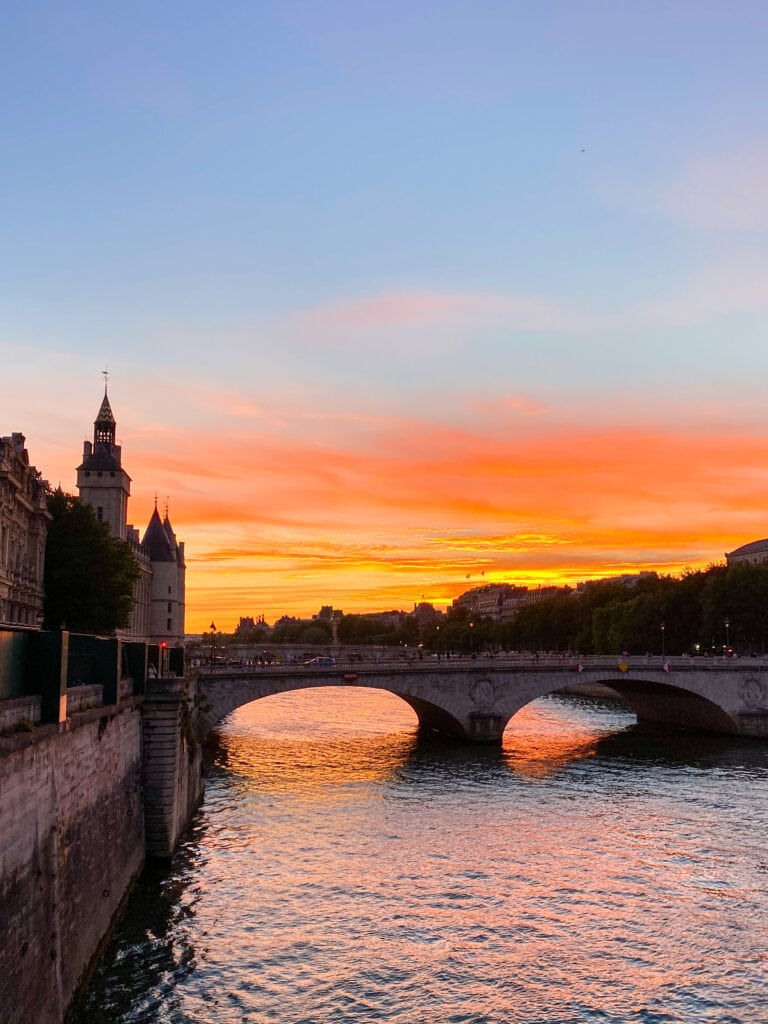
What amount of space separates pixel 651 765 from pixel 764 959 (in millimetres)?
33716

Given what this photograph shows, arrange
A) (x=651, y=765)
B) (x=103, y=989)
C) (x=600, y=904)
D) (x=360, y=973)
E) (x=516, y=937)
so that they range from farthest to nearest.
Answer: (x=651, y=765) → (x=600, y=904) → (x=516, y=937) → (x=360, y=973) → (x=103, y=989)

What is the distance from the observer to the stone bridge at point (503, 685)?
58.3 metres

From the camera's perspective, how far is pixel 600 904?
29.7 m

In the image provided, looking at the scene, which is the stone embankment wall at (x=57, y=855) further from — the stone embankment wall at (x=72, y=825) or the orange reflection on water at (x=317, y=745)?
the orange reflection on water at (x=317, y=745)

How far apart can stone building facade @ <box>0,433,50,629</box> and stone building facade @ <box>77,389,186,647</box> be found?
26.2 m

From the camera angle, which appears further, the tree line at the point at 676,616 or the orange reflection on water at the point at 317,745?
the tree line at the point at 676,616

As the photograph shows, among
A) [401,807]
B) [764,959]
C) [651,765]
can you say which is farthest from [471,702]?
[764,959]

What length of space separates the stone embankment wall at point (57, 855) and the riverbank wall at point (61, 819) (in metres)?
0.02

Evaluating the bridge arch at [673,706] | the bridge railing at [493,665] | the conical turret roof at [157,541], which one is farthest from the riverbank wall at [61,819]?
the conical turret roof at [157,541]

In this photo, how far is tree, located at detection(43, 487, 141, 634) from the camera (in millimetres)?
69812

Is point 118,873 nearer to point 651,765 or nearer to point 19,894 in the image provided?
point 19,894

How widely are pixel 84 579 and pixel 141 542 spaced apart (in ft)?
178

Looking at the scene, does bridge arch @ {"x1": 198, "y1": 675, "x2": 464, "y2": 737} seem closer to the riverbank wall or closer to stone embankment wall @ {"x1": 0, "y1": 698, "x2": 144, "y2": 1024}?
the riverbank wall

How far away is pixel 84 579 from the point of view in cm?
7150
